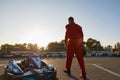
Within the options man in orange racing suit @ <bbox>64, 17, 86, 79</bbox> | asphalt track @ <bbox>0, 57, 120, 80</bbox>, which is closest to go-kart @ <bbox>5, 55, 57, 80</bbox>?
→ asphalt track @ <bbox>0, 57, 120, 80</bbox>

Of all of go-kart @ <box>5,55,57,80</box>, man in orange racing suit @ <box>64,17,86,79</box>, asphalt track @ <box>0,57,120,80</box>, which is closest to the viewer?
go-kart @ <box>5,55,57,80</box>

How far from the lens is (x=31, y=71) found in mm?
7742

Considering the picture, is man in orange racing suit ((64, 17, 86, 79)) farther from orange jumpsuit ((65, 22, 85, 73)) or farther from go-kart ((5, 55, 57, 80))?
go-kart ((5, 55, 57, 80))

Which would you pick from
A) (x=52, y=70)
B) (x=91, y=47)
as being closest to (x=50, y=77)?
(x=52, y=70)

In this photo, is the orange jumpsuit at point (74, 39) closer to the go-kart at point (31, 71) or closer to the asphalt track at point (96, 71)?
the asphalt track at point (96, 71)

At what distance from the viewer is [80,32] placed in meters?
10.0

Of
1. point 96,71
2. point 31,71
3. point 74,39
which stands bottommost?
point 96,71

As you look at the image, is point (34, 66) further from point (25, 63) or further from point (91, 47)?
point (91, 47)

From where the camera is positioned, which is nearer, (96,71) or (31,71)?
(31,71)

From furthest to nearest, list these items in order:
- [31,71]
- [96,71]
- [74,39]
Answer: [96,71] < [74,39] < [31,71]

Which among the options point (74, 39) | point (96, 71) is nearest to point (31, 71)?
point (74, 39)

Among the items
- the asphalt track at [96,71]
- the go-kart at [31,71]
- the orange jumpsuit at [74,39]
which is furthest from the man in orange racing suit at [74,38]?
the go-kart at [31,71]

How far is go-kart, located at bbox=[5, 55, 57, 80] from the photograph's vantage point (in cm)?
761

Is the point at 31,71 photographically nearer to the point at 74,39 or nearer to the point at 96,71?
the point at 74,39
